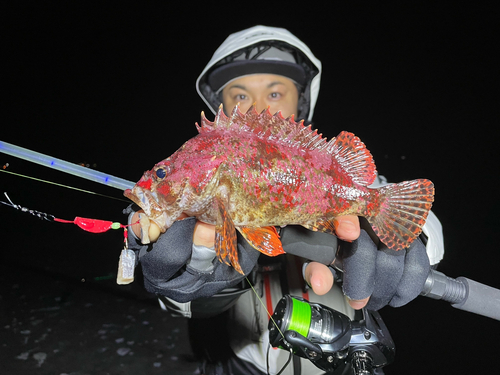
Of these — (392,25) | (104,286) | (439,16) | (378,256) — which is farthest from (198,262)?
(392,25)

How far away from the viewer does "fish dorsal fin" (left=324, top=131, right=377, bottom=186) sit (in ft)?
4.55

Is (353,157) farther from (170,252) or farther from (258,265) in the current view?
(258,265)

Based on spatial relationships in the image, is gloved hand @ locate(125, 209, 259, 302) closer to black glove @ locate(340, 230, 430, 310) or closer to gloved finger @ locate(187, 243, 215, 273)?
gloved finger @ locate(187, 243, 215, 273)

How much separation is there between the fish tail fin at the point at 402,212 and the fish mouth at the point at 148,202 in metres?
0.97

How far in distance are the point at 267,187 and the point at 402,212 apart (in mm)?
660

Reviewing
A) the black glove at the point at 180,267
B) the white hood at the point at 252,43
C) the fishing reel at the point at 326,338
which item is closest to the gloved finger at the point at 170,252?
the black glove at the point at 180,267

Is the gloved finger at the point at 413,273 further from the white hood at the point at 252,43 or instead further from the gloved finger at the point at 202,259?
the white hood at the point at 252,43

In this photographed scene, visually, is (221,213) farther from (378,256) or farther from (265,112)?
(378,256)

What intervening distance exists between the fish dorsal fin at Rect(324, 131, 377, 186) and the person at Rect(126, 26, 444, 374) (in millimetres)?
213

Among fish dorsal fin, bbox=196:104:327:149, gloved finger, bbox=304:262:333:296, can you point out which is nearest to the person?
gloved finger, bbox=304:262:333:296

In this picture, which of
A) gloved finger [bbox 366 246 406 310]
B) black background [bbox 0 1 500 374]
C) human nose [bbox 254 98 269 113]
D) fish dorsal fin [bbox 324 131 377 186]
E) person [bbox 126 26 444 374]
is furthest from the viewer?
black background [bbox 0 1 500 374]

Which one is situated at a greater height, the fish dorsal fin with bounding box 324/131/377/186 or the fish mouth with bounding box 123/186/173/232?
the fish dorsal fin with bounding box 324/131/377/186

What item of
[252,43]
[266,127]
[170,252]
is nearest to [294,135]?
[266,127]

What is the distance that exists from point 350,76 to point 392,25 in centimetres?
182
